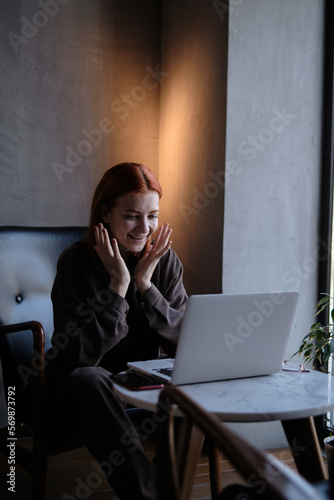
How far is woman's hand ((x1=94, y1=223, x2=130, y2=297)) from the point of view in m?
1.76

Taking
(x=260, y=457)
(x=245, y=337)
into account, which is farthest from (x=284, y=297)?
(x=260, y=457)

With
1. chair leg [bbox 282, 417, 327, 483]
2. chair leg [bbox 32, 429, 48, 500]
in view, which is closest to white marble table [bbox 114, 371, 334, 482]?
chair leg [bbox 282, 417, 327, 483]

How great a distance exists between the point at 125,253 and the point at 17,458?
0.77m

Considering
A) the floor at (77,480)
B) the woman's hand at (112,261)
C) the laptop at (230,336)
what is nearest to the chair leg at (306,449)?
the laptop at (230,336)

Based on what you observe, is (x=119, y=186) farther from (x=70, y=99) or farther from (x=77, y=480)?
(x=77, y=480)

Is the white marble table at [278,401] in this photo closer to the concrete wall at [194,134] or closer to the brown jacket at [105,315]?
the brown jacket at [105,315]

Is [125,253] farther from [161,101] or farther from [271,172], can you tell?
[161,101]

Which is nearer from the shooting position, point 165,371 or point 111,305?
point 165,371

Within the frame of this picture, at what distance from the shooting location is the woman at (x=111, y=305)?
151 cm

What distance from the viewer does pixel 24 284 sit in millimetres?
2035

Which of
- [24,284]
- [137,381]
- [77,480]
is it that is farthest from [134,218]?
[77,480]

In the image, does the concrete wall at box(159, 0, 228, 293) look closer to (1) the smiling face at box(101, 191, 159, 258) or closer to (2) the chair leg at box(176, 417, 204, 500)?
(1) the smiling face at box(101, 191, 159, 258)

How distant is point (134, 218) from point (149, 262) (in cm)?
16

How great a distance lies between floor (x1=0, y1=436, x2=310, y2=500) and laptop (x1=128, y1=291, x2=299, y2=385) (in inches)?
35.5
